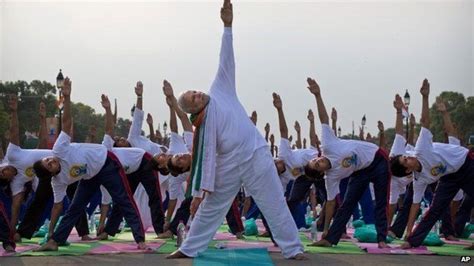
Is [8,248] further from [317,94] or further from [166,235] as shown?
[317,94]

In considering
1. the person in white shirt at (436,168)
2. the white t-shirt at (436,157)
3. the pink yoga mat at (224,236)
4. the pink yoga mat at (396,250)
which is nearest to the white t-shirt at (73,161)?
the pink yoga mat at (224,236)

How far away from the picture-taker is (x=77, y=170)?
1039 cm

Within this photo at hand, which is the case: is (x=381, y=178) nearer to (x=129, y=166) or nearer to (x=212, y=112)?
(x=212, y=112)

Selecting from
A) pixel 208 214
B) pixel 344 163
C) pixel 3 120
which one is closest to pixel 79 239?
pixel 208 214

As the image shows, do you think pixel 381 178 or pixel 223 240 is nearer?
pixel 381 178

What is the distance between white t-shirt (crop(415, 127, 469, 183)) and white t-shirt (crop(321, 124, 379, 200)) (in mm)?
761

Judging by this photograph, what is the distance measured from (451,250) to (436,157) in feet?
4.66

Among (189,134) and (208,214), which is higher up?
(189,134)

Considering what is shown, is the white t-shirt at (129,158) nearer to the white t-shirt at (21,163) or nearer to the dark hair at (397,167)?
the white t-shirt at (21,163)

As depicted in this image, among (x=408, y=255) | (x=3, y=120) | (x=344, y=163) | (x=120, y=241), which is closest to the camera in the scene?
(x=408, y=255)

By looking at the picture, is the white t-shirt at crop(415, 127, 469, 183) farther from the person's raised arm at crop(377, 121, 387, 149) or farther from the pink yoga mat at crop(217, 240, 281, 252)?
the pink yoga mat at crop(217, 240, 281, 252)

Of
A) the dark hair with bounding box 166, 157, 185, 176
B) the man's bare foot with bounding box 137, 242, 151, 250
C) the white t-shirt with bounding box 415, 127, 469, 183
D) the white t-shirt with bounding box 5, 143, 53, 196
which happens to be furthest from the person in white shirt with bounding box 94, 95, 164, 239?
the white t-shirt with bounding box 415, 127, 469, 183

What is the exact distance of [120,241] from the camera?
1191 cm

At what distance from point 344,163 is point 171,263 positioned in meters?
3.58
